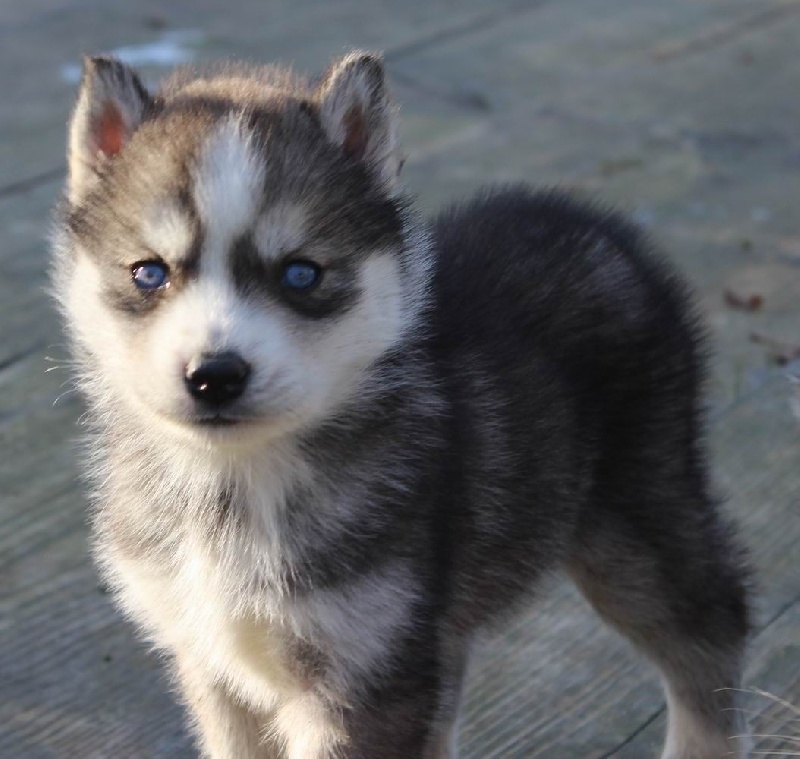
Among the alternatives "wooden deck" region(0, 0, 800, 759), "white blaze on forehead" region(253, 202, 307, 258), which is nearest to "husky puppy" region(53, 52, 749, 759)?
"white blaze on forehead" region(253, 202, 307, 258)

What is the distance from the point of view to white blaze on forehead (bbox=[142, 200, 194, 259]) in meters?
2.48

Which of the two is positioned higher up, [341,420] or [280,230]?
[280,230]

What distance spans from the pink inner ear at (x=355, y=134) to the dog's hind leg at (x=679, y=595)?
99cm

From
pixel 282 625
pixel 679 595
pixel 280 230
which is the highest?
pixel 280 230

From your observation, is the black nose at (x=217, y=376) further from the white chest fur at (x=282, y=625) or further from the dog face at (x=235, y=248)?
the white chest fur at (x=282, y=625)

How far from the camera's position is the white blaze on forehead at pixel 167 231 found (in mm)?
2480

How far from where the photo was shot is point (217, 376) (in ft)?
7.81

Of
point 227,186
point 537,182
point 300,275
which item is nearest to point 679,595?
point 300,275

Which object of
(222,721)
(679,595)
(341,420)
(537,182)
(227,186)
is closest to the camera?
(227,186)

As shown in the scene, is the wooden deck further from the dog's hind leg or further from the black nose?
the black nose

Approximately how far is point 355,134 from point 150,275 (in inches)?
21.8

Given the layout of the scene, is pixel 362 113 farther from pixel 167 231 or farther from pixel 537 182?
pixel 537 182

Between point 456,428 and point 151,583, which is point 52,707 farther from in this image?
point 456,428

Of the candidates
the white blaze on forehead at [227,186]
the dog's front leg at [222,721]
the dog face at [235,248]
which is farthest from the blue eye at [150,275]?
the dog's front leg at [222,721]
